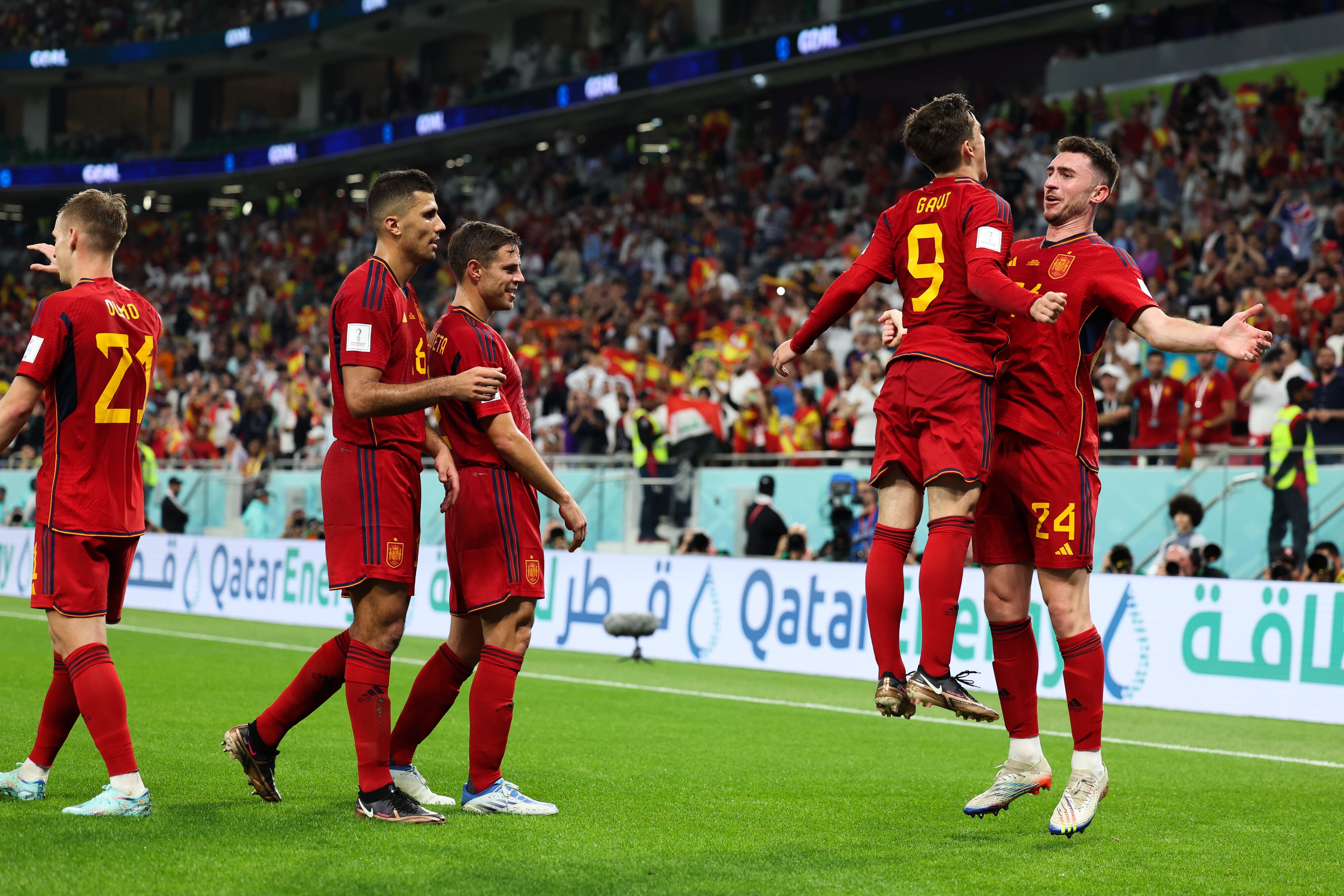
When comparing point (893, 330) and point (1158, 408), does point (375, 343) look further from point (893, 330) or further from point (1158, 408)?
point (1158, 408)

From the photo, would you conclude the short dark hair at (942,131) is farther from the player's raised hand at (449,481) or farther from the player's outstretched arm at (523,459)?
the player's raised hand at (449,481)

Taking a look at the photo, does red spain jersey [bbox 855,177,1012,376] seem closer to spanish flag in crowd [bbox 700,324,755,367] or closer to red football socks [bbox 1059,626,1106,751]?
red football socks [bbox 1059,626,1106,751]

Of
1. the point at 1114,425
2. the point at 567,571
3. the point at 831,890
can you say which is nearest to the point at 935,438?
the point at 831,890

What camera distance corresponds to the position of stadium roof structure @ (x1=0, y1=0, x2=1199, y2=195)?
1001 inches

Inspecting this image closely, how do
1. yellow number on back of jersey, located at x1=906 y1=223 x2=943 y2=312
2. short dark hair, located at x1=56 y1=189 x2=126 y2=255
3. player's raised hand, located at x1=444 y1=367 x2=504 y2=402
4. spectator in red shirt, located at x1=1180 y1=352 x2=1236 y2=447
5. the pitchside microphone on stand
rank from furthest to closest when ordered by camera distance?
the pitchside microphone on stand
spectator in red shirt, located at x1=1180 y1=352 x2=1236 y2=447
short dark hair, located at x1=56 y1=189 x2=126 y2=255
yellow number on back of jersey, located at x1=906 y1=223 x2=943 y2=312
player's raised hand, located at x1=444 y1=367 x2=504 y2=402

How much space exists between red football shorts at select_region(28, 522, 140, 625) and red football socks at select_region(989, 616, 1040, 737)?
11.7 feet

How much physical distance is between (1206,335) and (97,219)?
433 centimetres

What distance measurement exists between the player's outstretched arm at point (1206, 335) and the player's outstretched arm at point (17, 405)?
420 centimetres

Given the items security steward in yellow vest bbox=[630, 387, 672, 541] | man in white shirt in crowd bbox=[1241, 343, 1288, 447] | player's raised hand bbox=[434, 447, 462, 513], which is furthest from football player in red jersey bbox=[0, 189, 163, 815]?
security steward in yellow vest bbox=[630, 387, 672, 541]

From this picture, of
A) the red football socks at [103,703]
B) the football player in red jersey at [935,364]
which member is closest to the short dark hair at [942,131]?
the football player in red jersey at [935,364]

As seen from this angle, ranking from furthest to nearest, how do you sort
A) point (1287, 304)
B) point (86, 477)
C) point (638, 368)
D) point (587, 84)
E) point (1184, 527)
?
point (587, 84) → point (638, 368) → point (1287, 304) → point (1184, 527) → point (86, 477)

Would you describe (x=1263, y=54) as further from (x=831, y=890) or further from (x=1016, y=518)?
(x=831, y=890)

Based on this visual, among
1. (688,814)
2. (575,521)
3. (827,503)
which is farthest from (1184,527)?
(575,521)

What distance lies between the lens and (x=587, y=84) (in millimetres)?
31172
